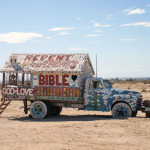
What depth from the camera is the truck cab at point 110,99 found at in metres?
13.4

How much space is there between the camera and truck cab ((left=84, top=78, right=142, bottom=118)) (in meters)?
13.4

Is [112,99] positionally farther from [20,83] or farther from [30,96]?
[20,83]

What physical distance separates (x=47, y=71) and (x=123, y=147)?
7.87m

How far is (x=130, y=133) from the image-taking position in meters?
9.61

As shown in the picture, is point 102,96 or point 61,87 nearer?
point 102,96

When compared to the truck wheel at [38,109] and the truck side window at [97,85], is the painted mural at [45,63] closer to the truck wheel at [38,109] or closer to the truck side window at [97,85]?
the truck side window at [97,85]

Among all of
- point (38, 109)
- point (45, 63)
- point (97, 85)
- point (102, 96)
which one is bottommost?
point (38, 109)

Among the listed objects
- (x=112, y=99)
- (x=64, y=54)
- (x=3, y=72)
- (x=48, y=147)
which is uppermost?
(x=64, y=54)

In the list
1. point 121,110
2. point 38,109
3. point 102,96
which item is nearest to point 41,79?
point 38,109

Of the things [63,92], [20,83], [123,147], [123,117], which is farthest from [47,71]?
[123,147]

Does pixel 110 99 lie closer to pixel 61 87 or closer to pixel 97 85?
pixel 97 85

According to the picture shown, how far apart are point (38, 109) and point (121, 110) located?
4.73 meters

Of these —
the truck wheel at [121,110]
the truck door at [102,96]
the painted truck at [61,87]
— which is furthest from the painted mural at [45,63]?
the truck wheel at [121,110]

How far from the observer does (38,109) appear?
1508 cm
